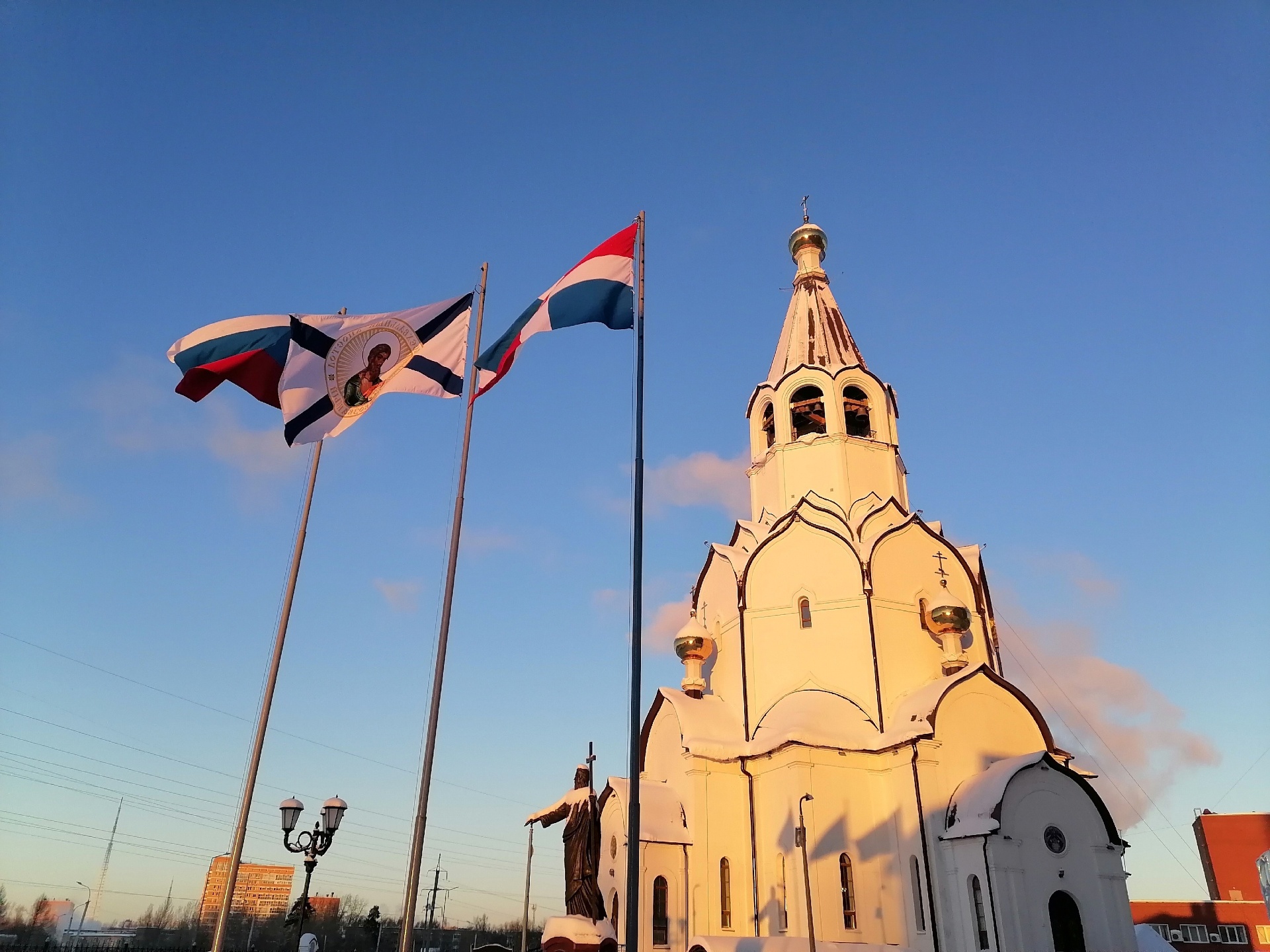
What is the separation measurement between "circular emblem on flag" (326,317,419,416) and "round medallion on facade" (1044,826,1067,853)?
56.4 ft

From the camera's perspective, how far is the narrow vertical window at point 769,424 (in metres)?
28.9

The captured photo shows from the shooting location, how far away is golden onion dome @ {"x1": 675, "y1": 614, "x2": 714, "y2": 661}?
83.6 feet

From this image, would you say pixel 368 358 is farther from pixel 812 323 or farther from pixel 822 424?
pixel 812 323

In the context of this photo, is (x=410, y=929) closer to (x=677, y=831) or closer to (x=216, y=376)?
(x=216, y=376)

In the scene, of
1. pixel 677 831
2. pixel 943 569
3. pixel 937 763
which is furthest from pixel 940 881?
pixel 943 569

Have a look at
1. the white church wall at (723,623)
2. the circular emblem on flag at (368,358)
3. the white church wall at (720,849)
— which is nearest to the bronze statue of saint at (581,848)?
the white church wall at (720,849)

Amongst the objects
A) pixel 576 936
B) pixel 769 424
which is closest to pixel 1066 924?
pixel 576 936

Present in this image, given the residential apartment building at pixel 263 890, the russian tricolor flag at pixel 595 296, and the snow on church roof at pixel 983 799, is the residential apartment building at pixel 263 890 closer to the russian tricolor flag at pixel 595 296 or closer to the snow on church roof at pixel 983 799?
the snow on church roof at pixel 983 799

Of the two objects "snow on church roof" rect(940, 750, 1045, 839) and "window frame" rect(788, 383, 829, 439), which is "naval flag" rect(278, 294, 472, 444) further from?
"window frame" rect(788, 383, 829, 439)

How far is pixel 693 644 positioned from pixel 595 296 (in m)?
15.1

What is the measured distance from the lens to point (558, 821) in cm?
2464

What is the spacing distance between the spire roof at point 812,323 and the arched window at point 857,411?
92 centimetres

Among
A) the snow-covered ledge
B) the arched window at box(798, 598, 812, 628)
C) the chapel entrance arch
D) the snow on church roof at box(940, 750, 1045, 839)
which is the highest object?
the arched window at box(798, 598, 812, 628)

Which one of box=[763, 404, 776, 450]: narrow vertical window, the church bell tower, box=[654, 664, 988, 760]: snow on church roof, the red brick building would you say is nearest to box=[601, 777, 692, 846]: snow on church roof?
box=[654, 664, 988, 760]: snow on church roof
